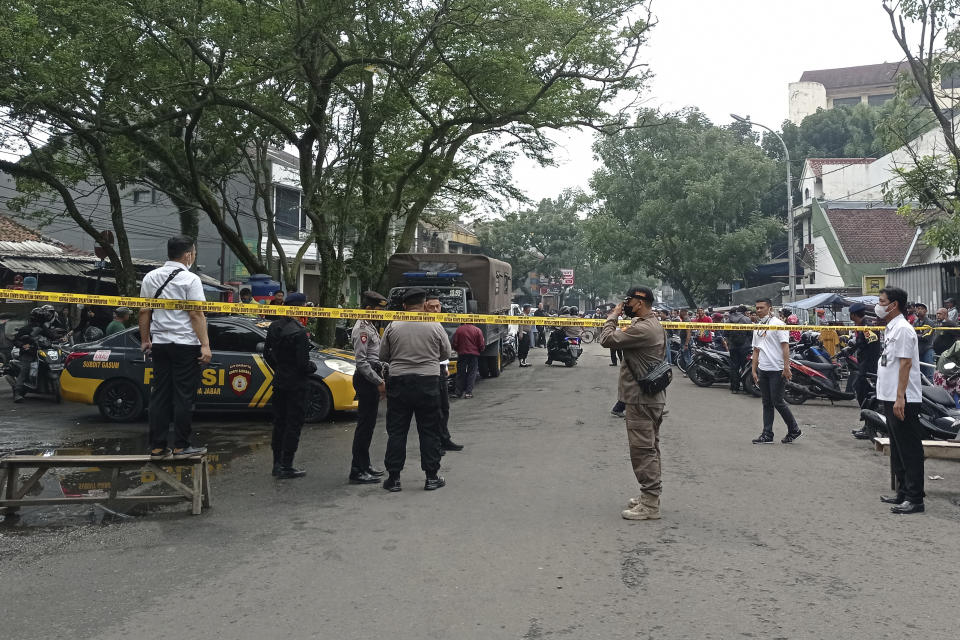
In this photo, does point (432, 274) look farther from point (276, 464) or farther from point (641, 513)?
point (641, 513)

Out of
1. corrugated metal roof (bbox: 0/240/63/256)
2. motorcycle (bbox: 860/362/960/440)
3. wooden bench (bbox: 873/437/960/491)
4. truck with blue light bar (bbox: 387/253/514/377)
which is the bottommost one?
wooden bench (bbox: 873/437/960/491)

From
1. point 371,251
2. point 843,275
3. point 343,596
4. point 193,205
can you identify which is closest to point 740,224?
point 843,275

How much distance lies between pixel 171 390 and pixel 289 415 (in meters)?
1.53

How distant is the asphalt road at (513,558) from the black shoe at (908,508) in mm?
140

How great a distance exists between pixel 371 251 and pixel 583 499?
1577cm

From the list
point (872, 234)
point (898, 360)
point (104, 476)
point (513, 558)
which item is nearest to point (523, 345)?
point (104, 476)

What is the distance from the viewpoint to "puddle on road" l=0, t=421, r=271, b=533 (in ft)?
20.5

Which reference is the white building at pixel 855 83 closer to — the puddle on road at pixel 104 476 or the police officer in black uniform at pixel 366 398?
the puddle on road at pixel 104 476

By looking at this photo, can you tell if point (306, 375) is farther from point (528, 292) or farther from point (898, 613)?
point (528, 292)

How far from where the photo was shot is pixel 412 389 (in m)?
7.10

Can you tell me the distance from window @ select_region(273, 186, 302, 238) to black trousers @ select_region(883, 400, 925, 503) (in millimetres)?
30362

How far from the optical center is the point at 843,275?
36938 millimetres

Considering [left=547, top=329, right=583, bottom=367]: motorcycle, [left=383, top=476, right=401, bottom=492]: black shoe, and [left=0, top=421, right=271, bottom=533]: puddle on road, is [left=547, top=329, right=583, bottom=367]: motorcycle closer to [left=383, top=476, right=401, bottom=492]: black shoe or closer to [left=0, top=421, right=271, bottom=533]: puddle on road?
[left=0, top=421, right=271, bottom=533]: puddle on road

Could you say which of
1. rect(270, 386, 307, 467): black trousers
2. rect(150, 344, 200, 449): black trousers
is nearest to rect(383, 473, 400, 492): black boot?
rect(270, 386, 307, 467): black trousers
